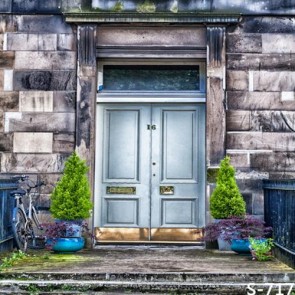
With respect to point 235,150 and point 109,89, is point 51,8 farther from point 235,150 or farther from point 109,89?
point 235,150

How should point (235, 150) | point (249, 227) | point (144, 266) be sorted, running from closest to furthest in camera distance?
point (144, 266) → point (249, 227) → point (235, 150)

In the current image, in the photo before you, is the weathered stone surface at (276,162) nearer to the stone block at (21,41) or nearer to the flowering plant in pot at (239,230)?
the flowering plant in pot at (239,230)

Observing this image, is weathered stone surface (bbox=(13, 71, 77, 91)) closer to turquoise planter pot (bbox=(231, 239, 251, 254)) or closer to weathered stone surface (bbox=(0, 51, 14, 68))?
weathered stone surface (bbox=(0, 51, 14, 68))

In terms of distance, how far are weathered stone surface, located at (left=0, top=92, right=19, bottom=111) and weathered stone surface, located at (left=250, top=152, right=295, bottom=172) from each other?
4261 millimetres

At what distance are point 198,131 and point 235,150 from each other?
79 cm

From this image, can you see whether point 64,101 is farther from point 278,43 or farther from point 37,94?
point 278,43

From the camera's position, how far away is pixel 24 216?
8.51 meters

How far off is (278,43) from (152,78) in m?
2.31

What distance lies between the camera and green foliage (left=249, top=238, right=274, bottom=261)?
7.74 m

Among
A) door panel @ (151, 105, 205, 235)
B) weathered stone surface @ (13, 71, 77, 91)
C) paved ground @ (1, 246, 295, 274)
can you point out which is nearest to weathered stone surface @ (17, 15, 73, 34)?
weathered stone surface @ (13, 71, 77, 91)

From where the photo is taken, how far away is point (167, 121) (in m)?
9.73

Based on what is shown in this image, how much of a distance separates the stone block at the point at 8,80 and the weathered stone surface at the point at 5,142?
0.82 metres

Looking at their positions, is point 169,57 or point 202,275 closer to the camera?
point 202,275

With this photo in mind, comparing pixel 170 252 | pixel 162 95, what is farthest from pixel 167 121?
pixel 170 252
